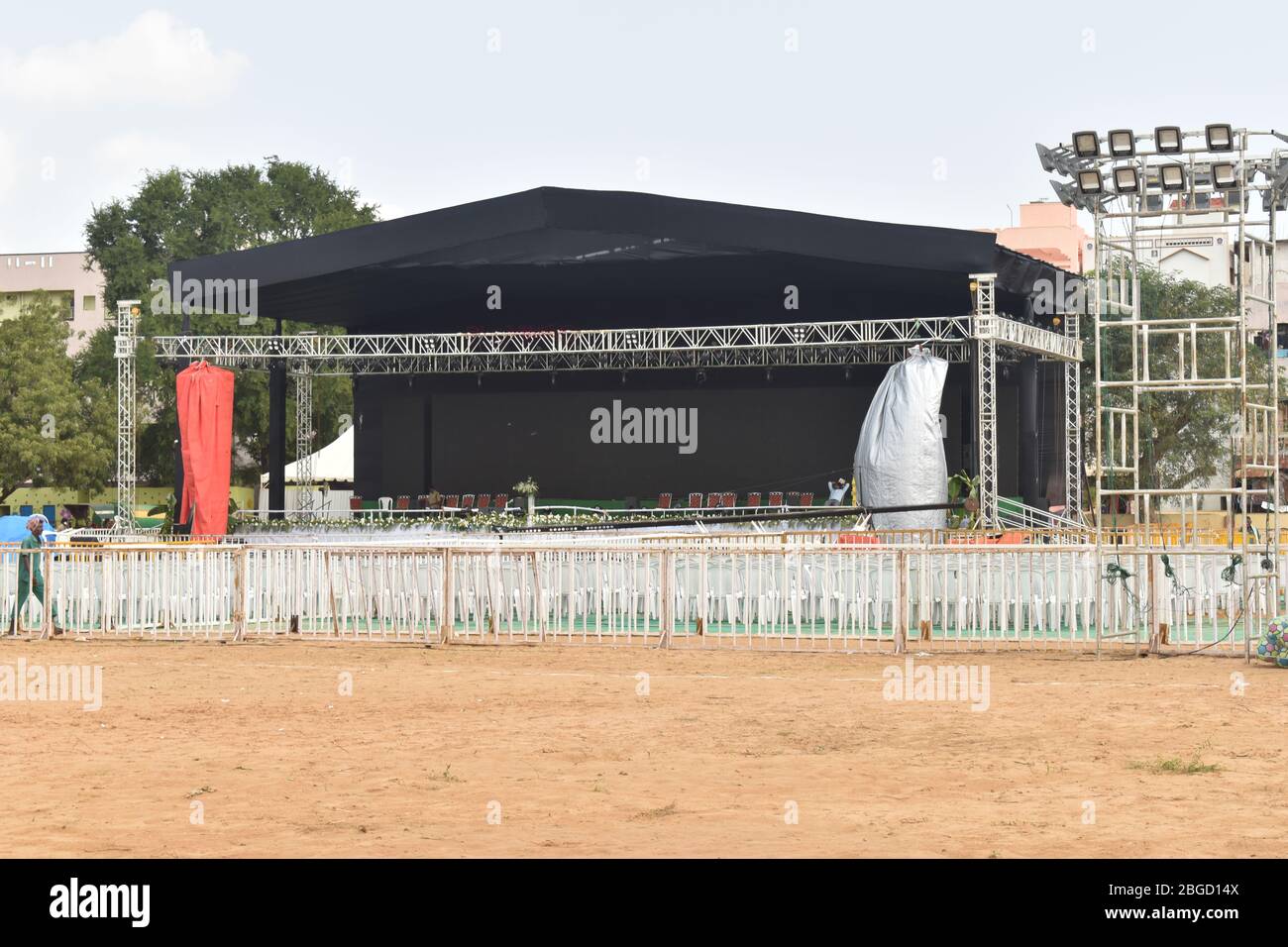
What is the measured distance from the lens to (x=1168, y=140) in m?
15.8

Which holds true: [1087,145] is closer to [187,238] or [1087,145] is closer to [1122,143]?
[1122,143]

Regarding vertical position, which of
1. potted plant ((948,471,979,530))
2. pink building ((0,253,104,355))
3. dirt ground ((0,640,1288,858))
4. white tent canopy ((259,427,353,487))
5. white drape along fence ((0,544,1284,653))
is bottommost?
dirt ground ((0,640,1288,858))

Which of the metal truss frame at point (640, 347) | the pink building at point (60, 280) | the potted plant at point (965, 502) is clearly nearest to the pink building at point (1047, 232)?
the metal truss frame at point (640, 347)

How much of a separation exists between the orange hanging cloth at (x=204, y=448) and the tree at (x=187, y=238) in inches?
964

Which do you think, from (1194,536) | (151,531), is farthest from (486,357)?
(1194,536)

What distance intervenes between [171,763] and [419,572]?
29.3 ft

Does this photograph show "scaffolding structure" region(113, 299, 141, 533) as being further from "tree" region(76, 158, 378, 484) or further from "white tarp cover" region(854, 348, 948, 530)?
"tree" region(76, 158, 378, 484)

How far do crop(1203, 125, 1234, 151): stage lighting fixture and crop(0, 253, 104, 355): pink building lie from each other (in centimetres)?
7425

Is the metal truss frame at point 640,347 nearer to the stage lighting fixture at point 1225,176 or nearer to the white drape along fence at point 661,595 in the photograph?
the white drape along fence at point 661,595

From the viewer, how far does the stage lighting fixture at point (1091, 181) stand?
1609cm

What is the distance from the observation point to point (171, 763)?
10.1 m

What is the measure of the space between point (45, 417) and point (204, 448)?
73.3 ft

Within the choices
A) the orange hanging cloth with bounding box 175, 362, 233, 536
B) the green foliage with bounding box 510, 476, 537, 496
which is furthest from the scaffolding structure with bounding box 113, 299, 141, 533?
the green foliage with bounding box 510, 476, 537, 496

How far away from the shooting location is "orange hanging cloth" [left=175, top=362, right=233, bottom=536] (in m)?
35.1
